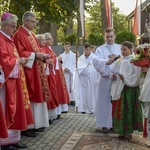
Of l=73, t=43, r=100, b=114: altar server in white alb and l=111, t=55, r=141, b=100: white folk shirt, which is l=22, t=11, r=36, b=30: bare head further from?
l=73, t=43, r=100, b=114: altar server in white alb

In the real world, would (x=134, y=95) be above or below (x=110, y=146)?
above

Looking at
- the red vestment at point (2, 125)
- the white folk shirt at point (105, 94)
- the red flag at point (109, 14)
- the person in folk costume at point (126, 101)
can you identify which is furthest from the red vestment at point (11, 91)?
the red flag at point (109, 14)

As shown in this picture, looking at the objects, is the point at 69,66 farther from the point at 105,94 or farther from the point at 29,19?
the point at 29,19

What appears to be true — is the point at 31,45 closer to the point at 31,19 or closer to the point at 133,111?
the point at 31,19

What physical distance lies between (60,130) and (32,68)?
4.98 ft

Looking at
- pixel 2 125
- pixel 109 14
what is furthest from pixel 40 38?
pixel 109 14

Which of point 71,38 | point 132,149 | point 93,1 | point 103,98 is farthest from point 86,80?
point 71,38

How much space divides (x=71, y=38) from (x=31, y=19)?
19565mm

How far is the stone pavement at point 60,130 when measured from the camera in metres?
6.00

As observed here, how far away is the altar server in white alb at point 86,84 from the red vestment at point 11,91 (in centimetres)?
442

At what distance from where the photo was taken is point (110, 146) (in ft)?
19.4

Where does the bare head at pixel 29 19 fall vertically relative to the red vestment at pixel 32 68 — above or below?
above

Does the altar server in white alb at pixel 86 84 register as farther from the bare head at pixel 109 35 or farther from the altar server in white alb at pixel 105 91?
the bare head at pixel 109 35

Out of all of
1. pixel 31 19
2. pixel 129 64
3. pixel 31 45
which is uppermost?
pixel 31 19
